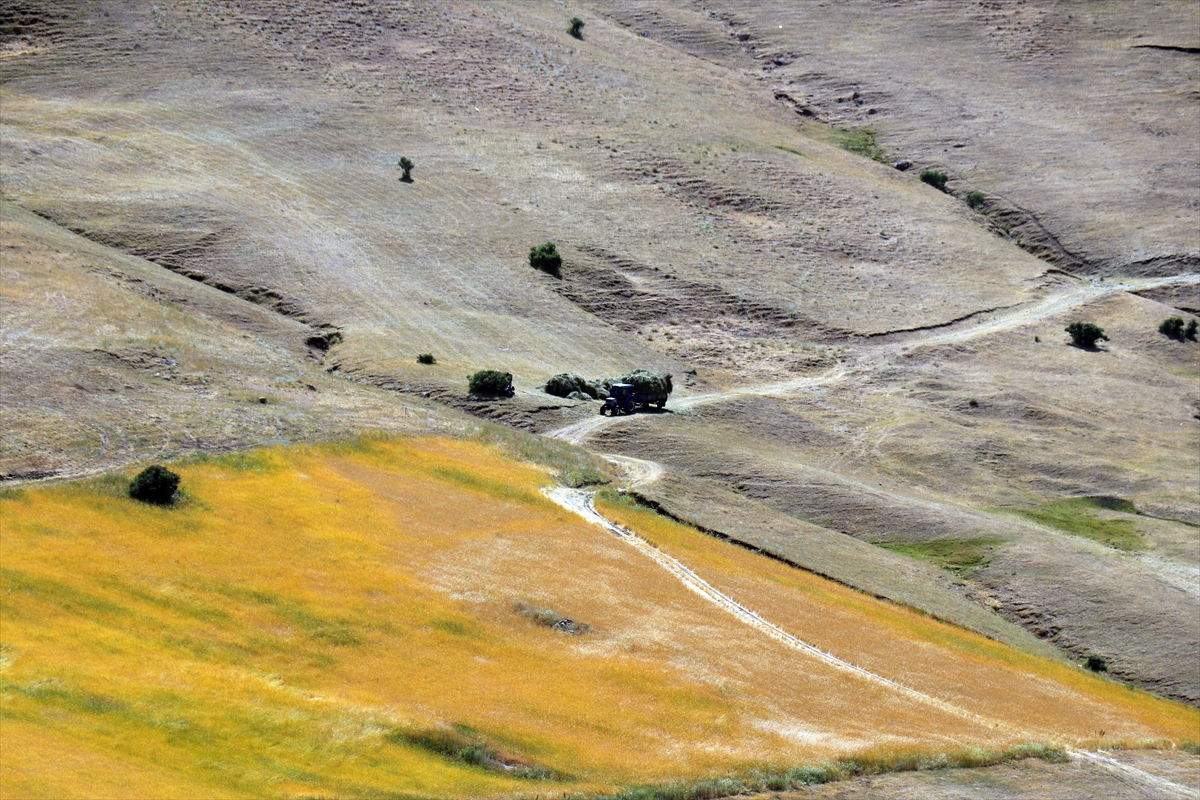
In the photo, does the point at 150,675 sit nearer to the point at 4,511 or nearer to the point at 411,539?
the point at 4,511

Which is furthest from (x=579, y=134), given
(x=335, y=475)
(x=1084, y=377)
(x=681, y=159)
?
(x=335, y=475)

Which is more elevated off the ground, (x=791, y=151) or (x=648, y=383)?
(x=791, y=151)

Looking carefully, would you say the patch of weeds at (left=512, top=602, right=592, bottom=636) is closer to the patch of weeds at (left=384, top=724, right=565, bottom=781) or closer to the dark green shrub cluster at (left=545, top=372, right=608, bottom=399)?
the patch of weeds at (left=384, top=724, right=565, bottom=781)

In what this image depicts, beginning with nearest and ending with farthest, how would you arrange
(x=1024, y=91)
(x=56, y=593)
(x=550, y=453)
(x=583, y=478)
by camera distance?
(x=56, y=593) → (x=583, y=478) → (x=550, y=453) → (x=1024, y=91)

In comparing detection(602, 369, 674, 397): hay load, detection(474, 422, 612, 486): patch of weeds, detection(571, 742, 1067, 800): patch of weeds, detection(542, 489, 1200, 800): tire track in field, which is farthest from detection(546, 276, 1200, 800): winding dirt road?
detection(571, 742, 1067, 800): patch of weeds

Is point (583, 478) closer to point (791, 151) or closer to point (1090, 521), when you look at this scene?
point (1090, 521)

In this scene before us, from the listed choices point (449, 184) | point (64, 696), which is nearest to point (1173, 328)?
point (449, 184)
